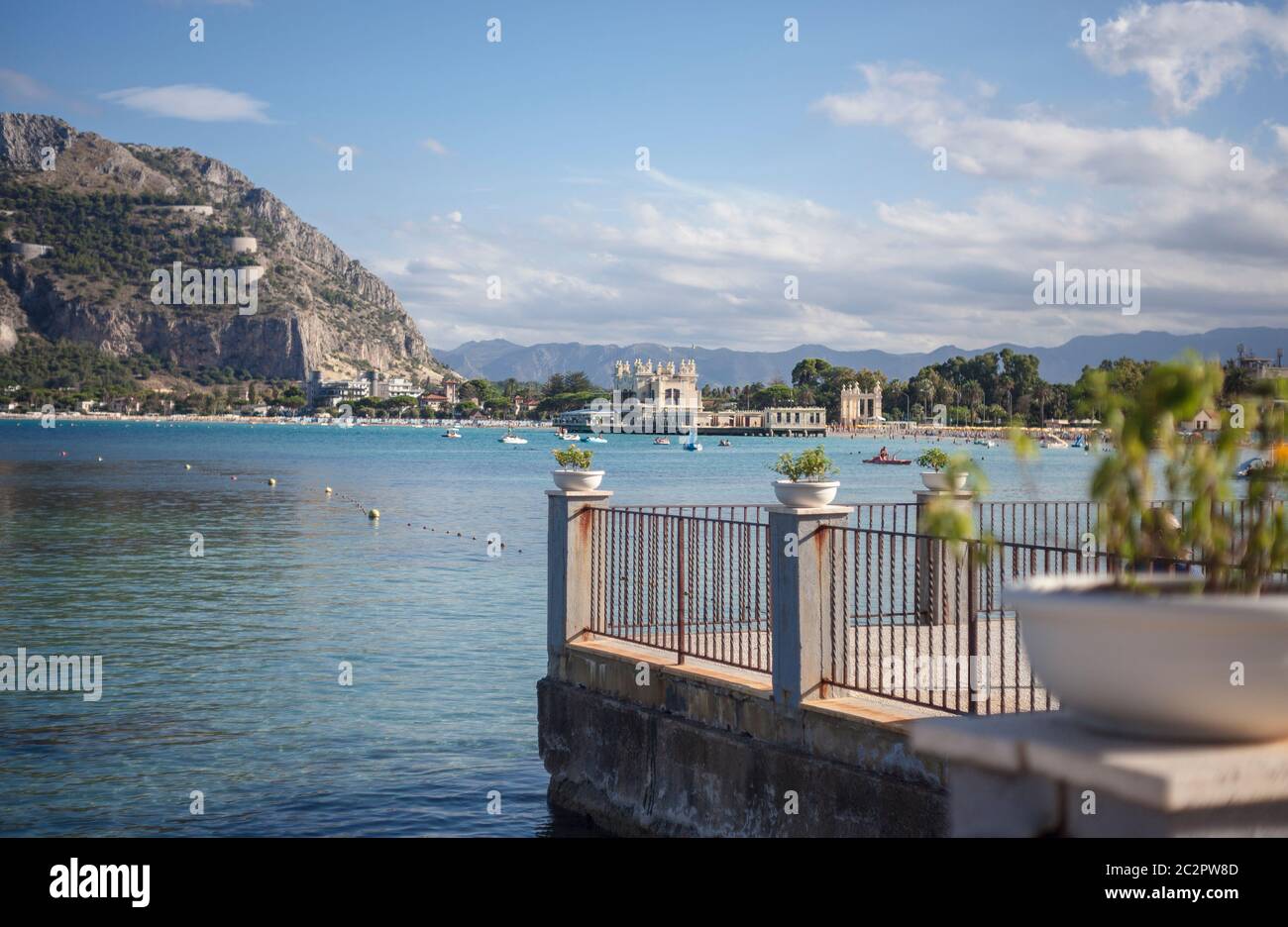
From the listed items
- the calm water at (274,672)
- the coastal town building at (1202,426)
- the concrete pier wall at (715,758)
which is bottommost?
the calm water at (274,672)

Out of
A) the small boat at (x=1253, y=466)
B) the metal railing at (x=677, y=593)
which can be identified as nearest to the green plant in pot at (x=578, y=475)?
the metal railing at (x=677, y=593)

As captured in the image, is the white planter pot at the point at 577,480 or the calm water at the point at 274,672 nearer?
the white planter pot at the point at 577,480

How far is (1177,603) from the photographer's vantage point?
126 inches

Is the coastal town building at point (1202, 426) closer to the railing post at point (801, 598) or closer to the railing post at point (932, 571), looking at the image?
the railing post at point (801, 598)

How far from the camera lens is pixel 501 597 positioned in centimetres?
2727

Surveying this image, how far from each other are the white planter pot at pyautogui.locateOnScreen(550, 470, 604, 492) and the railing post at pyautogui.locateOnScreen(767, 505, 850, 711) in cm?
319

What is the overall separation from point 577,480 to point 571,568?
2.77 ft

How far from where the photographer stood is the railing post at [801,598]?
9102 mm

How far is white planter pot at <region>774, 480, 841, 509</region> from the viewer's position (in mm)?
9125

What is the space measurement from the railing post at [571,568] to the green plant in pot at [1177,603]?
8732mm

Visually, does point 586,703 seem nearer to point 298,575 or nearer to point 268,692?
point 268,692
